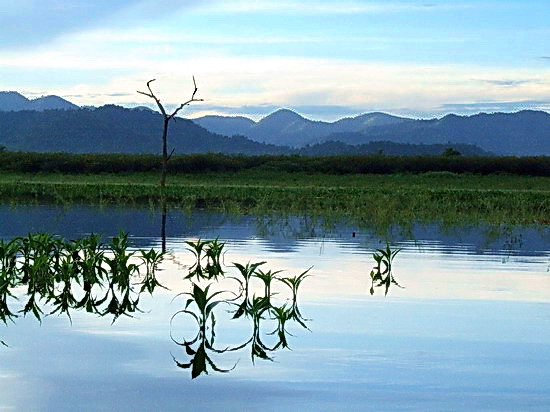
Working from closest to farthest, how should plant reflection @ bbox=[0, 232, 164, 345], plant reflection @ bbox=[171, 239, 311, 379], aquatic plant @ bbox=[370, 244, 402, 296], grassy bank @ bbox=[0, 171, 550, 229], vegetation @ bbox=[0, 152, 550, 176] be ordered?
plant reflection @ bbox=[171, 239, 311, 379] → plant reflection @ bbox=[0, 232, 164, 345] → aquatic plant @ bbox=[370, 244, 402, 296] → grassy bank @ bbox=[0, 171, 550, 229] → vegetation @ bbox=[0, 152, 550, 176]

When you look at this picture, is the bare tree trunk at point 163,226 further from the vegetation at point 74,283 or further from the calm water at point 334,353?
the vegetation at point 74,283

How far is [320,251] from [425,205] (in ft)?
59.6

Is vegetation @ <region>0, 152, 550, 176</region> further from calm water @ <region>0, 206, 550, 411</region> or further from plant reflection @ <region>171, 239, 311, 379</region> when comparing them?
plant reflection @ <region>171, 239, 311, 379</region>

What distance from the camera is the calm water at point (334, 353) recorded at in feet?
30.5

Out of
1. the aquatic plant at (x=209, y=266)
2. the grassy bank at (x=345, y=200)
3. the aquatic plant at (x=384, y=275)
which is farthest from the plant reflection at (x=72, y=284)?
the grassy bank at (x=345, y=200)

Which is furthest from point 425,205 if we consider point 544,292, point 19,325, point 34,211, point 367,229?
point 19,325

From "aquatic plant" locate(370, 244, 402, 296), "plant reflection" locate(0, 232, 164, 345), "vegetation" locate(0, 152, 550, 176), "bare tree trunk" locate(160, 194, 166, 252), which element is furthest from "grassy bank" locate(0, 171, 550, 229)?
"plant reflection" locate(0, 232, 164, 345)

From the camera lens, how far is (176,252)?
72.6ft

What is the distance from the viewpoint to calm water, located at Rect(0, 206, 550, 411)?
9281 mm

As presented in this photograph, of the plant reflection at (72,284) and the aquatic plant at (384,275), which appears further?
the aquatic plant at (384,275)

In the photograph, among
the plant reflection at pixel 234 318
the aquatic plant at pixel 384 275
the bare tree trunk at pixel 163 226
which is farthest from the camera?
the bare tree trunk at pixel 163 226

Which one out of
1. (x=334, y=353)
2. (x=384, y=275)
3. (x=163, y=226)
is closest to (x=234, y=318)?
(x=334, y=353)

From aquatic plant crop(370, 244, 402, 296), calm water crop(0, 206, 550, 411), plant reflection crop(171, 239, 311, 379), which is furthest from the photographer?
aquatic plant crop(370, 244, 402, 296)

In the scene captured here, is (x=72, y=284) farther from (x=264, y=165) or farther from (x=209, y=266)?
(x=264, y=165)
